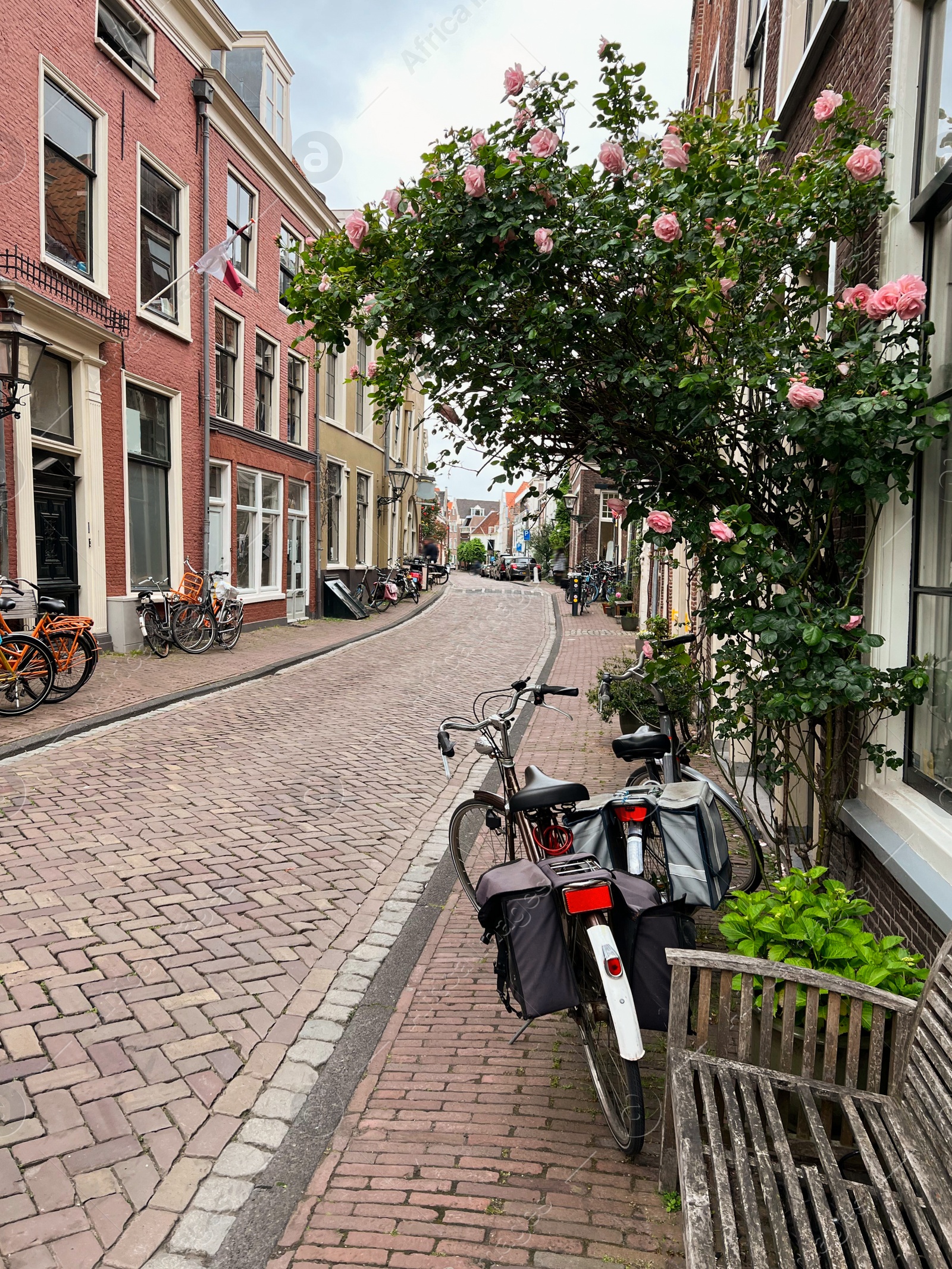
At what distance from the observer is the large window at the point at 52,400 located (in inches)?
416

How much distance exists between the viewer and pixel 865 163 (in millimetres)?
3260

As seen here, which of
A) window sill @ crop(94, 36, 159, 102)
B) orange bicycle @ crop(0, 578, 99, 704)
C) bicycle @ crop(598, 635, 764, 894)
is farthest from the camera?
window sill @ crop(94, 36, 159, 102)

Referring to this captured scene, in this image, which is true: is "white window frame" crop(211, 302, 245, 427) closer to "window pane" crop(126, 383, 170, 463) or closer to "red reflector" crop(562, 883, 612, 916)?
"window pane" crop(126, 383, 170, 463)

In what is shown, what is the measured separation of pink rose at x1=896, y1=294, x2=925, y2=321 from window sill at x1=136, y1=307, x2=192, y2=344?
12.2 metres

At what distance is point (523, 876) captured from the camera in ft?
8.79

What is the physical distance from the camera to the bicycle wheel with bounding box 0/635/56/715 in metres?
7.86

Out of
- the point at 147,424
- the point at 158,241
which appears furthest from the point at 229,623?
the point at 158,241

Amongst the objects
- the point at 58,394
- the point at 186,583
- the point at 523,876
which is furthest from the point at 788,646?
the point at 186,583

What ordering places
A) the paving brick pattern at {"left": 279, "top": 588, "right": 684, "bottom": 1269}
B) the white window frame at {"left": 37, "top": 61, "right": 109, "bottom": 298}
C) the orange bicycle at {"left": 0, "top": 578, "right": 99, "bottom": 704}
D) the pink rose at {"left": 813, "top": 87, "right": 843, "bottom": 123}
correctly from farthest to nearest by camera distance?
the white window frame at {"left": 37, "top": 61, "right": 109, "bottom": 298} < the orange bicycle at {"left": 0, "top": 578, "right": 99, "bottom": 704} < the pink rose at {"left": 813, "top": 87, "right": 843, "bottom": 123} < the paving brick pattern at {"left": 279, "top": 588, "right": 684, "bottom": 1269}

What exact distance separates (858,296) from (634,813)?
2054 millimetres

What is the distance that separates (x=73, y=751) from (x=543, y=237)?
554 centimetres

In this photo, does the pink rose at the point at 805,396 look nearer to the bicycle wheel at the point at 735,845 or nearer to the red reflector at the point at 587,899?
the bicycle wheel at the point at 735,845

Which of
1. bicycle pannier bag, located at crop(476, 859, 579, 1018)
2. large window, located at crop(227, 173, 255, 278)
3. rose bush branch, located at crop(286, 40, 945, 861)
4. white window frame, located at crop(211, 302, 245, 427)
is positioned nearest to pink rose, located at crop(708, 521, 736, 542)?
rose bush branch, located at crop(286, 40, 945, 861)

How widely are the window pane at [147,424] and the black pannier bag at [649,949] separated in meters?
12.0
